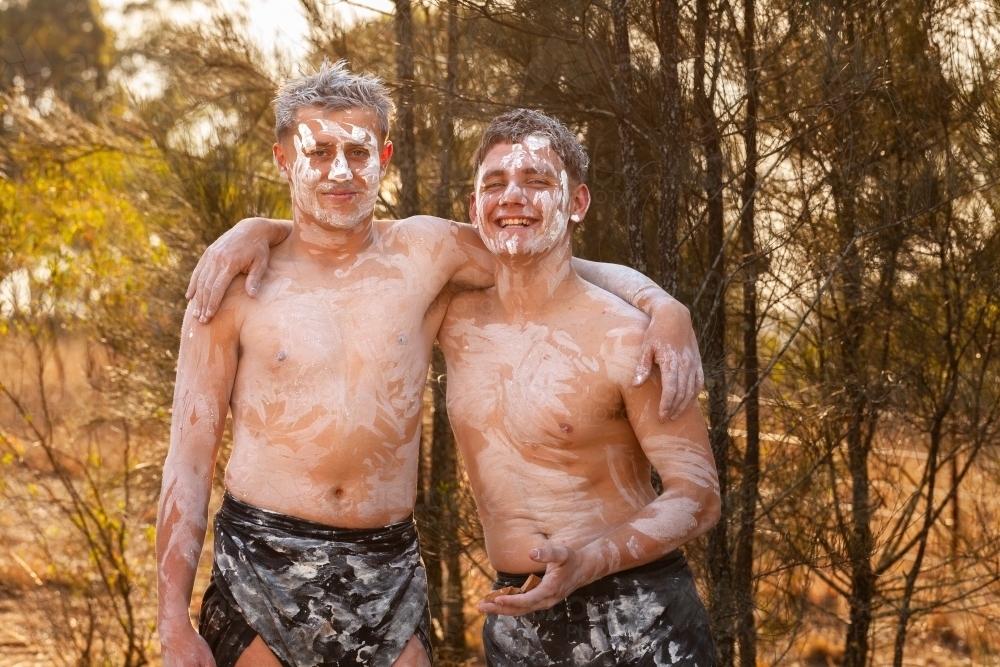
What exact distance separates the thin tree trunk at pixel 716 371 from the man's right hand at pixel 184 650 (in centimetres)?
226

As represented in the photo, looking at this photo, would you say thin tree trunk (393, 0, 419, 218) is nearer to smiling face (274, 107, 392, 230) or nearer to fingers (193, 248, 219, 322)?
smiling face (274, 107, 392, 230)

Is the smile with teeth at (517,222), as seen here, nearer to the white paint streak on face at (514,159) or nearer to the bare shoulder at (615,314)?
the white paint streak on face at (514,159)

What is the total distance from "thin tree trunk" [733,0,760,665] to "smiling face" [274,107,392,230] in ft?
6.63

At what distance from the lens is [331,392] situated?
301cm

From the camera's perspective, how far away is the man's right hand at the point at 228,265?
298 centimetres

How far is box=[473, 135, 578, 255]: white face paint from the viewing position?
3061 millimetres

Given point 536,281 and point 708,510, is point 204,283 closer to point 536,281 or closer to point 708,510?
point 536,281

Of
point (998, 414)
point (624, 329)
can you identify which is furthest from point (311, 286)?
point (998, 414)

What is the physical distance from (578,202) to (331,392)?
87cm

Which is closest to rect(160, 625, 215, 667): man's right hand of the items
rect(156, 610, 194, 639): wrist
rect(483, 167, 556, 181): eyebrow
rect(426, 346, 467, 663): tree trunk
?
rect(156, 610, 194, 639): wrist

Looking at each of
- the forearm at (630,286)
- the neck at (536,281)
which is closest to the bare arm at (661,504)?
the forearm at (630,286)

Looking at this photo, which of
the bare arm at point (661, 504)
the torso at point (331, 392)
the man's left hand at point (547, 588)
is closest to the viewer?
the man's left hand at point (547, 588)

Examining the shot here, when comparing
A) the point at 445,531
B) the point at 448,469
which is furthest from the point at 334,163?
the point at 448,469

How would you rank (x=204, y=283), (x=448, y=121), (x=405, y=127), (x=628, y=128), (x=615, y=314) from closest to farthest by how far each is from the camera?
1. (x=204, y=283)
2. (x=615, y=314)
3. (x=628, y=128)
4. (x=448, y=121)
5. (x=405, y=127)
